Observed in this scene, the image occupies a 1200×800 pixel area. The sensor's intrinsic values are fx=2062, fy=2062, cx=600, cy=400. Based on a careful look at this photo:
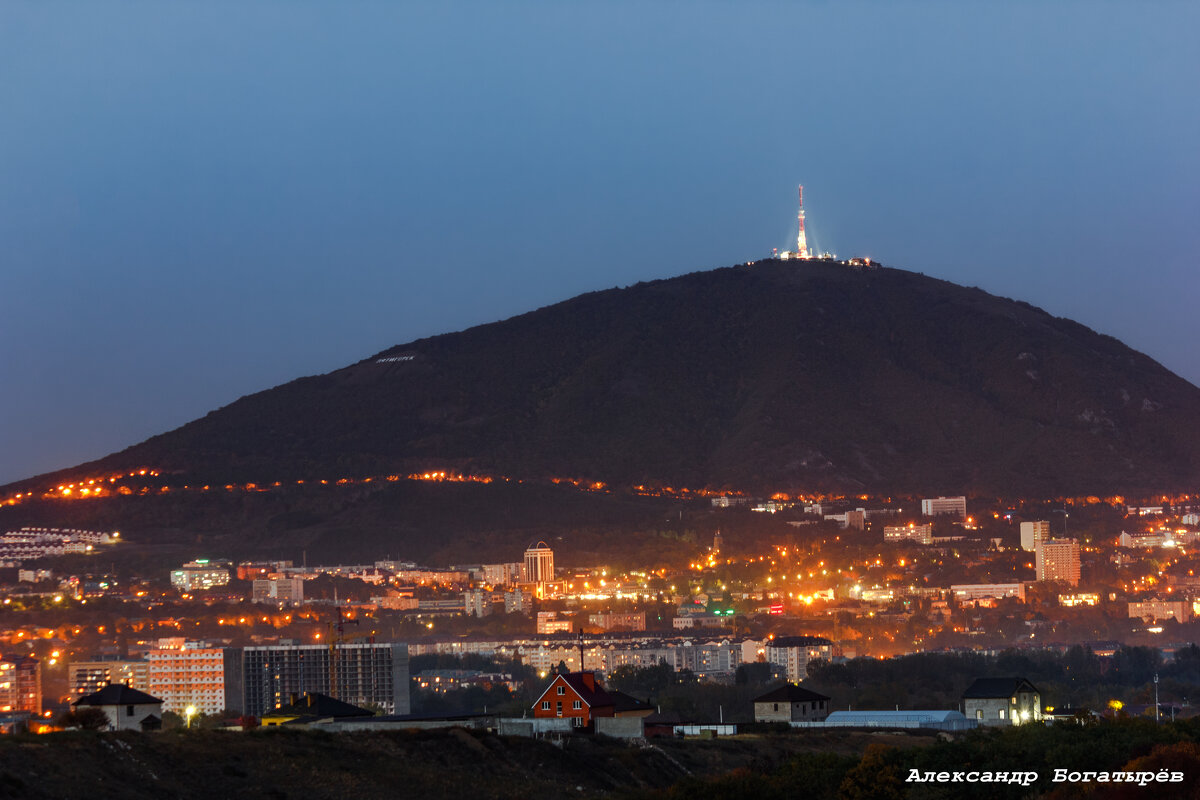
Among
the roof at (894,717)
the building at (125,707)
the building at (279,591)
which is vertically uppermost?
the building at (279,591)

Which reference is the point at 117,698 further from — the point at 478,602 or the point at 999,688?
the point at 478,602

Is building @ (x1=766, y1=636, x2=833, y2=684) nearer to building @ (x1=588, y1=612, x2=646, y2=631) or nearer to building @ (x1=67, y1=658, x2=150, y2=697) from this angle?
building @ (x1=588, y1=612, x2=646, y2=631)

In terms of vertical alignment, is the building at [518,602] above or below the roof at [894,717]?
above

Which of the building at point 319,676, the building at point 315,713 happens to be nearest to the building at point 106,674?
the building at point 319,676

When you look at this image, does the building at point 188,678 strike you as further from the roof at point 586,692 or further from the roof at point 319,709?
the roof at point 586,692

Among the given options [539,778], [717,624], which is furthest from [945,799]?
[717,624]

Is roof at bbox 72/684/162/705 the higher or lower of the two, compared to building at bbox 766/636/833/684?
higher

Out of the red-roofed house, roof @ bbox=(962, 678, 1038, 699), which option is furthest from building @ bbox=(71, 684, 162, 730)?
roof @ bbox=(962, 678, 1038, 699)
